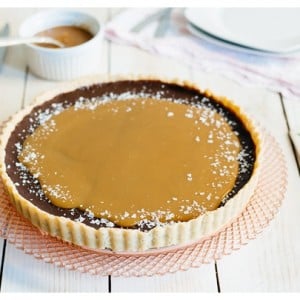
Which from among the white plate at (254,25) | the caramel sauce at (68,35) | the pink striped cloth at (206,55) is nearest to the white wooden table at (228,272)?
the pink striped cloth at (206,55)

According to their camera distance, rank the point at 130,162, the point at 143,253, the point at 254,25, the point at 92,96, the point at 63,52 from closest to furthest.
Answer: the point at 143,253
the point at 130,162
the point at 92,96
the point at 63,52
the point at 254,25

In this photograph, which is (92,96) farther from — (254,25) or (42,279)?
(254,25)

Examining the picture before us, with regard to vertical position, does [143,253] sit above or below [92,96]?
below

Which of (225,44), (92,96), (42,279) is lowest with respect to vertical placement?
(42,279)

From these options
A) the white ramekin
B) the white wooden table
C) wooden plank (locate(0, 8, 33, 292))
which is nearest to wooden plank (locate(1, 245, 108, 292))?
the white wooden table

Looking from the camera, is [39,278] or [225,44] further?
[225,44]

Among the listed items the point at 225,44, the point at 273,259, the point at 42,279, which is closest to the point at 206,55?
the point at 225,44

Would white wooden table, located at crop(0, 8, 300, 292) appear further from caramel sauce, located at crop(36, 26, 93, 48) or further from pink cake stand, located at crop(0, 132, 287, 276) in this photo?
caramel sauce, located at crop(36, 26, 93, 48)
